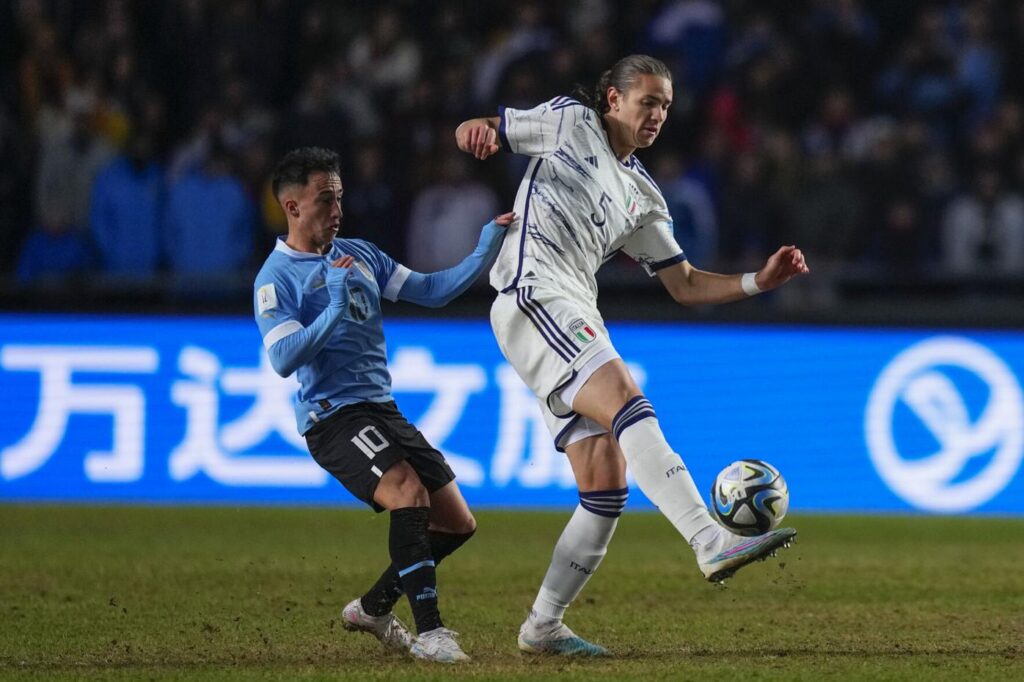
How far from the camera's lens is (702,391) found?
12.3 metres

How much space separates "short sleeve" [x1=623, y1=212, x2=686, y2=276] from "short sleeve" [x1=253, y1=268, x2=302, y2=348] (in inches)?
56.6

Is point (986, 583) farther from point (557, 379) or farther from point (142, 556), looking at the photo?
point (142, 556)

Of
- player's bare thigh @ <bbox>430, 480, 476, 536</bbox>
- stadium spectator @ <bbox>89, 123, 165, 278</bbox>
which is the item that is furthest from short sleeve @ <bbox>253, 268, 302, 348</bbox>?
stadium spectator @ <bbox>89, 123, 165, 278</bbox>

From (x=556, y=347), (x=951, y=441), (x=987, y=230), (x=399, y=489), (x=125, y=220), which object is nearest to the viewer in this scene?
(x=556, y=347)

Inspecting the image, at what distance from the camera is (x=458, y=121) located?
14281 millimetres

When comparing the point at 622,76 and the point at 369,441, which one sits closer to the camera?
the point at 369,441

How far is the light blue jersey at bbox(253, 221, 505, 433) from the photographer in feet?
20.8

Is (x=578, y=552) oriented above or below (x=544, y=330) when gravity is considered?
below

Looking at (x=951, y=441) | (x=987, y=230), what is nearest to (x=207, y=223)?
(x=951, y=441)

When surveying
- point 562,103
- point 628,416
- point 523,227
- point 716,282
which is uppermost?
point 562,103

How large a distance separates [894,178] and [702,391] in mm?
3181

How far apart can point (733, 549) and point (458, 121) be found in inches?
360

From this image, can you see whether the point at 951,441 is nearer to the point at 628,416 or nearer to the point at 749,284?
the point at 749,284

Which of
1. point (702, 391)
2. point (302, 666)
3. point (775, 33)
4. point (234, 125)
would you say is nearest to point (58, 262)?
point (234, 125)
